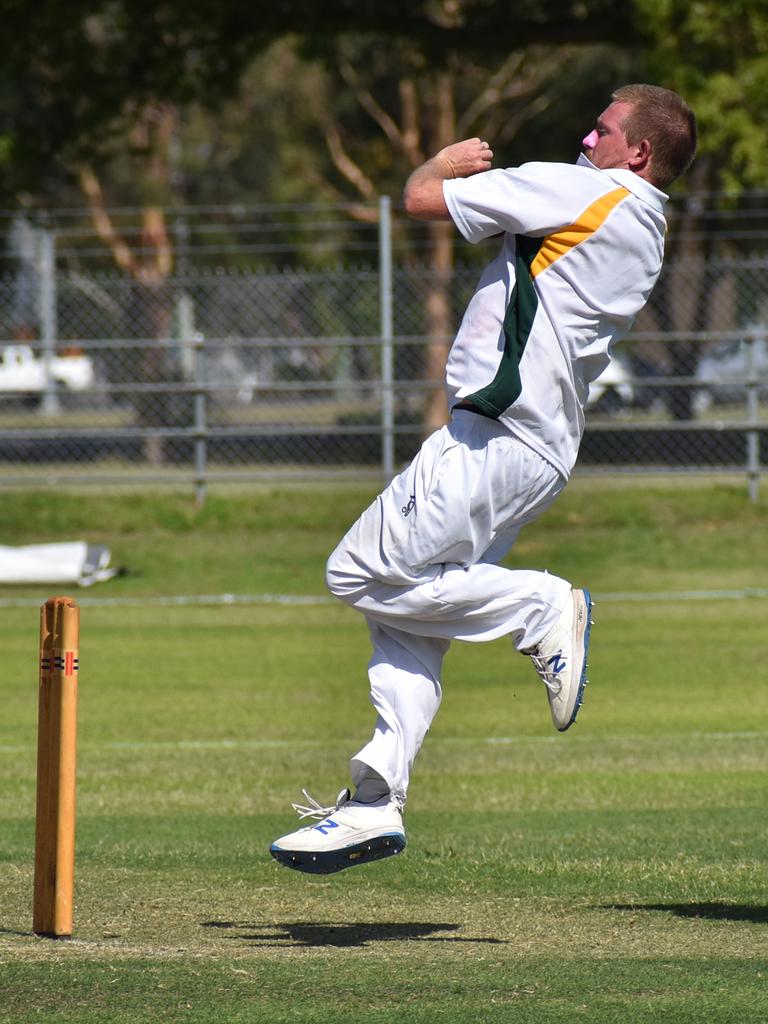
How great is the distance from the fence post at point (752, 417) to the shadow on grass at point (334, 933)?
14.0 m

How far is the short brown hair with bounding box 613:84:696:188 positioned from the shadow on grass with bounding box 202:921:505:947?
8.02 feet

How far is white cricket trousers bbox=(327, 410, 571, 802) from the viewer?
5.24 meters

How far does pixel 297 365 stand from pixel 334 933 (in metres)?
17.3

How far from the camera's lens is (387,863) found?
7094 mm

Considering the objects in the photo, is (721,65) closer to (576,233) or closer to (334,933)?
(576,233)

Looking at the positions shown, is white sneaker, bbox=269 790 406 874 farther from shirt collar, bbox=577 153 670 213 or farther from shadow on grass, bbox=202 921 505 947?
shirt collar, bbox=577 153 670 213

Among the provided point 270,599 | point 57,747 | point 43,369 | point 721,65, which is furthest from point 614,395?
point 57,747

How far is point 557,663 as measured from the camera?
5363mm

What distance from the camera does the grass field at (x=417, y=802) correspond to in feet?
15.5

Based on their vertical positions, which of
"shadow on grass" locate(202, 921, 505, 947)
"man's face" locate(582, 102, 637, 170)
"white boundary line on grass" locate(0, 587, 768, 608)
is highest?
"man's face" locate(582, 102, 637, 170)

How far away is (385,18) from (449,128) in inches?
578

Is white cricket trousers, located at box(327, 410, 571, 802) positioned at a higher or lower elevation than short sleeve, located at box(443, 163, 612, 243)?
lower

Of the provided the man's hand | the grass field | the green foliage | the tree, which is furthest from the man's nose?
the tree

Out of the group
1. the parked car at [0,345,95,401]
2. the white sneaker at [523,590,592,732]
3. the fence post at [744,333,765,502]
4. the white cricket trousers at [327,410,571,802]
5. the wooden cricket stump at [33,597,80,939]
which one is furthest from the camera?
the parked car at [0,345,95,401]
